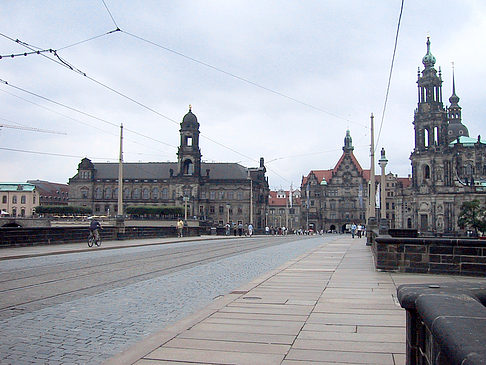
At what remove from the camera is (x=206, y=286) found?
1298cm

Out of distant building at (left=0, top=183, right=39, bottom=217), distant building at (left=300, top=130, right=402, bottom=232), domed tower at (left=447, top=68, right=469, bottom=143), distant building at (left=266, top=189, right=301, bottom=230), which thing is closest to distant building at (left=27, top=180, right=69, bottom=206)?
distant building at (left=0, top=183, right=39, bottom=217)

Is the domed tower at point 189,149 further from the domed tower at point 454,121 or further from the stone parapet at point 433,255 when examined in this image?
the stone parapet at point 433,255

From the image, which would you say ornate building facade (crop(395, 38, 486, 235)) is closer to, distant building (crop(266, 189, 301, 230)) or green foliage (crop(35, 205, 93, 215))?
distant building (crop(266, 189, 301, 230))

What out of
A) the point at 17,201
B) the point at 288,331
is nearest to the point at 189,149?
the point at 17,201

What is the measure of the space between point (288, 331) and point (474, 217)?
86.2 m

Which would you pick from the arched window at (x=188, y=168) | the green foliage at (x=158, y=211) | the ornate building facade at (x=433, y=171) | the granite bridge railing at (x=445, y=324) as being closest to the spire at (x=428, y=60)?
the ornate building facade at (x=433, y=171)

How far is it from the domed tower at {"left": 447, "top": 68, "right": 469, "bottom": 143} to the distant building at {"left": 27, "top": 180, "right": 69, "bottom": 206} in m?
97.9

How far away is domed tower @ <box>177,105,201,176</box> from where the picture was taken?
4412 inches

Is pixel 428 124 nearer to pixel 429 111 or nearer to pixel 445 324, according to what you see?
pixel 429 111

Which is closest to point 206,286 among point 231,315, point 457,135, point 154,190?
point 231,315

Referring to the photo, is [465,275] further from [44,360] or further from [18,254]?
[18,254]

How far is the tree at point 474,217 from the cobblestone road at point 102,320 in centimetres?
7890

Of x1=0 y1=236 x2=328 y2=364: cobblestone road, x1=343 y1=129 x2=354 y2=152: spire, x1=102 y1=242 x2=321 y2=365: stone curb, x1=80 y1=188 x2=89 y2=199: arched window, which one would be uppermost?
x1=343 y1=129 x2=354 y2=152: spire

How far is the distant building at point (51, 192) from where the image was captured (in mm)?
138500
